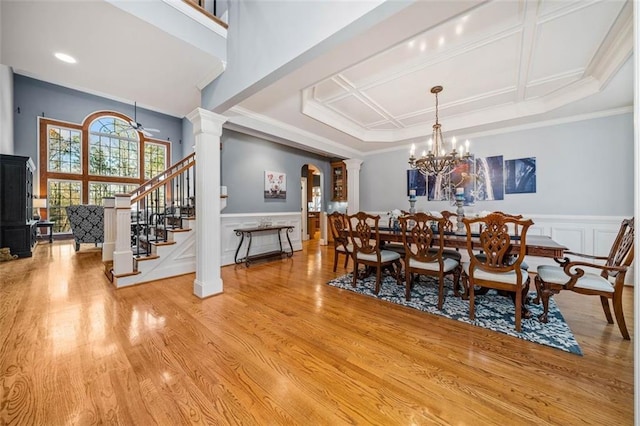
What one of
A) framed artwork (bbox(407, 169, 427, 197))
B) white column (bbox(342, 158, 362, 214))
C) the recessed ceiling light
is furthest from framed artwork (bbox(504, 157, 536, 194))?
the recessed ceiling light

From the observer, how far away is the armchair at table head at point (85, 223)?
5.24 m

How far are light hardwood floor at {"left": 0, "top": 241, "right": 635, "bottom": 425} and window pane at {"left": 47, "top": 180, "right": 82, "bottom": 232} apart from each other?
552cm

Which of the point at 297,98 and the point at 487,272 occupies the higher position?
Answer: the point at 297,98

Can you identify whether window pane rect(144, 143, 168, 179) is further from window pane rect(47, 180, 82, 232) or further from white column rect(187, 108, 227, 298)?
white column rect(187, 108, 227, 298)

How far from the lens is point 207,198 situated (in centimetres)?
293

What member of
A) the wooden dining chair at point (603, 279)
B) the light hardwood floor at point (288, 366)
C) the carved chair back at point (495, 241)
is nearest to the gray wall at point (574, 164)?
the light hardwood floor at point (288, 366)

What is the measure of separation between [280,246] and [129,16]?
4196 mm

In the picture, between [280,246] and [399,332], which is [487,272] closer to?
[399,332]

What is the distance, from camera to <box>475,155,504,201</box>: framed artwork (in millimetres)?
4324

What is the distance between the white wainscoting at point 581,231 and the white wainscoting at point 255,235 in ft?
15.2

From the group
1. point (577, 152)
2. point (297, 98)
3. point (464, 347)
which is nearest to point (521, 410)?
point (464, 347)

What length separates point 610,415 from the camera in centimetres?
125

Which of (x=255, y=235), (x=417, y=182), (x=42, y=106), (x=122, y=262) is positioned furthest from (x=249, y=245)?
(x=42, y=106)

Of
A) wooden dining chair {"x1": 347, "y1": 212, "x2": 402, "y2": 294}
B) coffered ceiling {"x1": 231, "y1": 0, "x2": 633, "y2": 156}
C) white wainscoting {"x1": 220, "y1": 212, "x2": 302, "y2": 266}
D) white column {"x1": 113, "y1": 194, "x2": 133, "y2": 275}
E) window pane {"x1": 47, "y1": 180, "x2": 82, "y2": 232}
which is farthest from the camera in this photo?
window pane {"x1": 47, "y1": 180, "x2": 82, "y2": 232}
